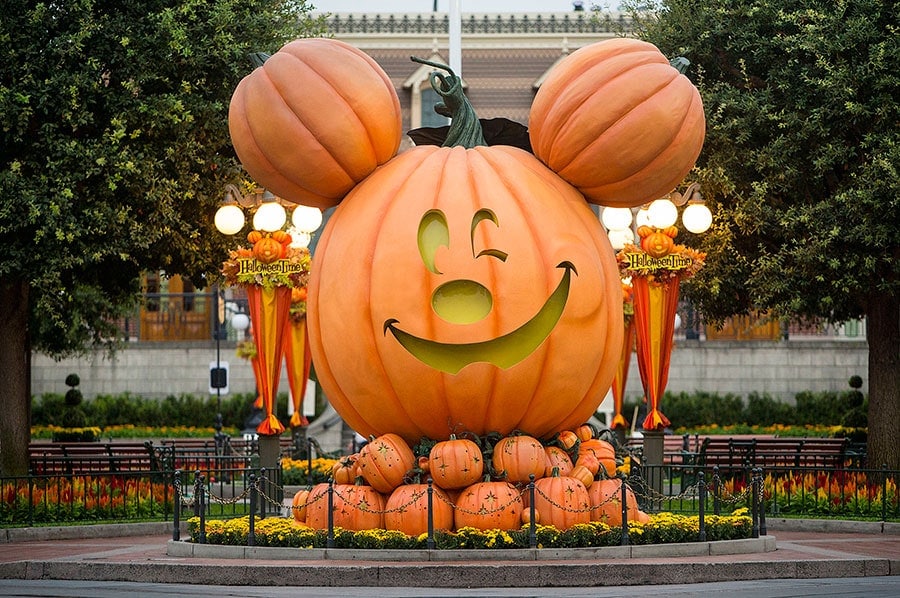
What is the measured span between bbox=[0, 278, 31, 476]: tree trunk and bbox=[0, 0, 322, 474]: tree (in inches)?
0.7

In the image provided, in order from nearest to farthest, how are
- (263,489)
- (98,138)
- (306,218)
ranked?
(263,489) < (306,218) < (98,138)

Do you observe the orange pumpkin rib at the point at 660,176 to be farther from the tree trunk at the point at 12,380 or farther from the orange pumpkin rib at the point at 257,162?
the tree trunk at the point at 12,380

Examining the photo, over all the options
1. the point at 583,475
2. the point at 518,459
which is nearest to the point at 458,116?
the point at 518,459

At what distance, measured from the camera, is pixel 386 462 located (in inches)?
537

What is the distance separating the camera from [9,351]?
20797 mm

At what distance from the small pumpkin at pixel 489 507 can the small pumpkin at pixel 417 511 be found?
0.13 metres

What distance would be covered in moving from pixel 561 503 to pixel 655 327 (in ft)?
20.5

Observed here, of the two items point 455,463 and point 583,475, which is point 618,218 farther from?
point 455,463

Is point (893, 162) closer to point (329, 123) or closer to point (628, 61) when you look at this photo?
point (628, 61)

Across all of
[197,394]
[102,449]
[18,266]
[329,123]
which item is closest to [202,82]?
[18,266]

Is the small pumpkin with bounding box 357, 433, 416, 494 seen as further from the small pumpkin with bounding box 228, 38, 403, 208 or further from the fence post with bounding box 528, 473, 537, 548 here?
the small pumpkin with bounding box 228, 38, 403, 208

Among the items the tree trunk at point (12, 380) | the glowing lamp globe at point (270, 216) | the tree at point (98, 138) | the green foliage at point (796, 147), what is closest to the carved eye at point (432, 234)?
the glowing lamp globe at point (270, 216)

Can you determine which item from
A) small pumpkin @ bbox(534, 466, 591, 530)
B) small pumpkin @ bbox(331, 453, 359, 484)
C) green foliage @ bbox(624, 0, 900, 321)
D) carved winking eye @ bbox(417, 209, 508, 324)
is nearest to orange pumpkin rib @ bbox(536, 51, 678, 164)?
carved winking eye @ bbox(417, 209, 508, 324)

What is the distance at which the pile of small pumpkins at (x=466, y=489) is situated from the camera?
13.4 metres
